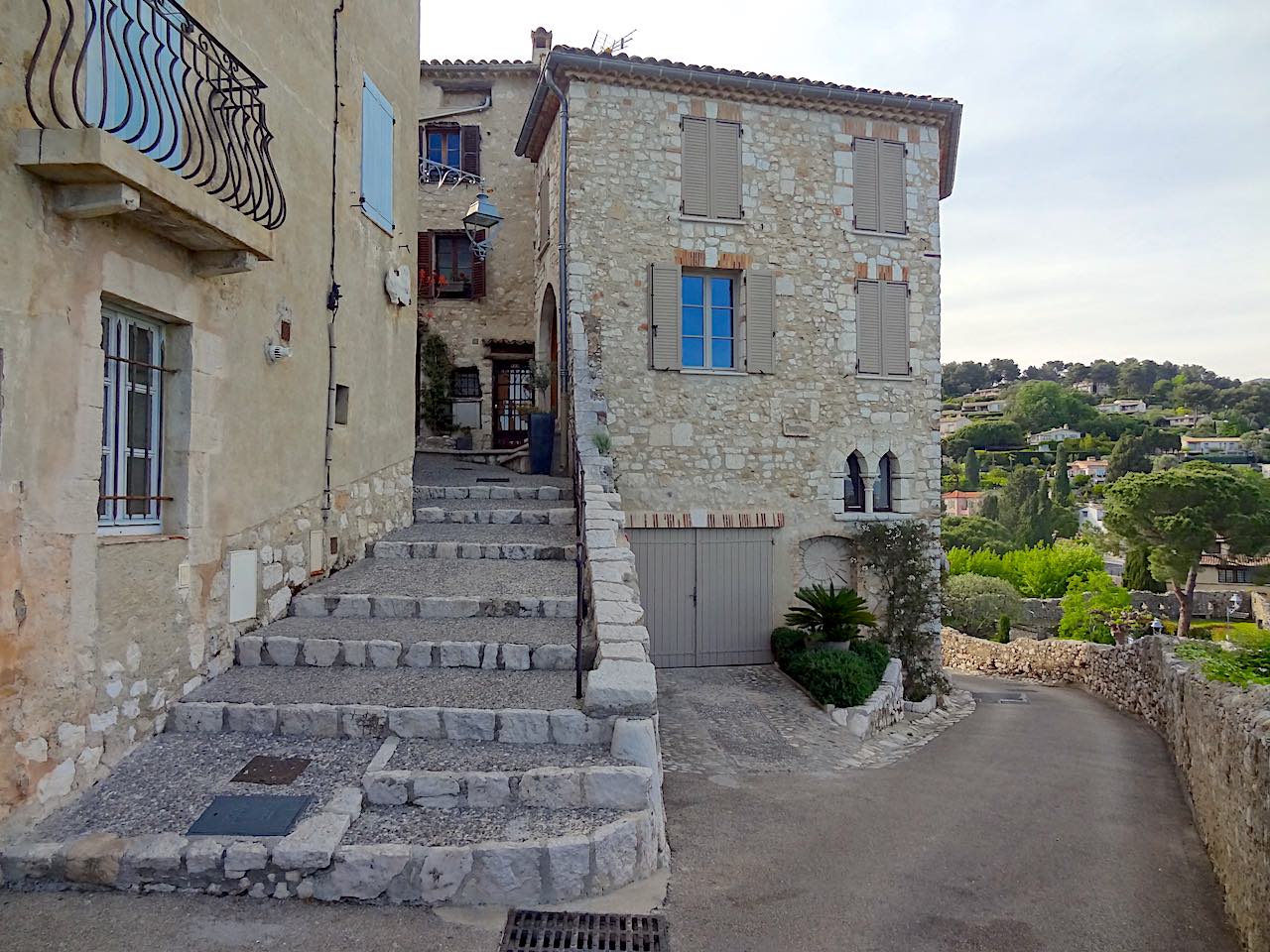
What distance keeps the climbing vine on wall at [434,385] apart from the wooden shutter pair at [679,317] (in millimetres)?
5747

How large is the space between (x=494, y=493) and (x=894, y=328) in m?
6.37

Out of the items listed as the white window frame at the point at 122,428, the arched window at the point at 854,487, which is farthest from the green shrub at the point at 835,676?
the white window frame at the point at 122,428

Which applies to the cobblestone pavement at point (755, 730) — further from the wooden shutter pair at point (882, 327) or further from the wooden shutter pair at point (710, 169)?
the wooden shutter pair at point (710, 169)

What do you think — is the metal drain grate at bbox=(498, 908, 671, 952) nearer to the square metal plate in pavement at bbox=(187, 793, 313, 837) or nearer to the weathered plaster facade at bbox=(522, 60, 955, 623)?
the square metal plate in pavement at bbox=(187, 793, 313, 837)

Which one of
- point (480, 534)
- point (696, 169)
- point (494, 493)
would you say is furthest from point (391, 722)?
point (696, 169)

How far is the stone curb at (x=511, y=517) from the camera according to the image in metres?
8.70

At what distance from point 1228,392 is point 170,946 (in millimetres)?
130616

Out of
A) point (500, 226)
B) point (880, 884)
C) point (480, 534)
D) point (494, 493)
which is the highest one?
point (500, 226)

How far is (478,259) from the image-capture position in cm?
1557

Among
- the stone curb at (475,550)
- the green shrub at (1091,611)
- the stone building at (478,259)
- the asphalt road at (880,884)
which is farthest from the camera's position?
the green shrub at (1091,611)

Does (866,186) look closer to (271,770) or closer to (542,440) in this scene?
(542,440)

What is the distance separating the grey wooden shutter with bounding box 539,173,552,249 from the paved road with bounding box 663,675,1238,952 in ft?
28.8

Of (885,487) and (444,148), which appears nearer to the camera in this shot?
(885,487)

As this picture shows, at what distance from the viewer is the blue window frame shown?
52.3ft
